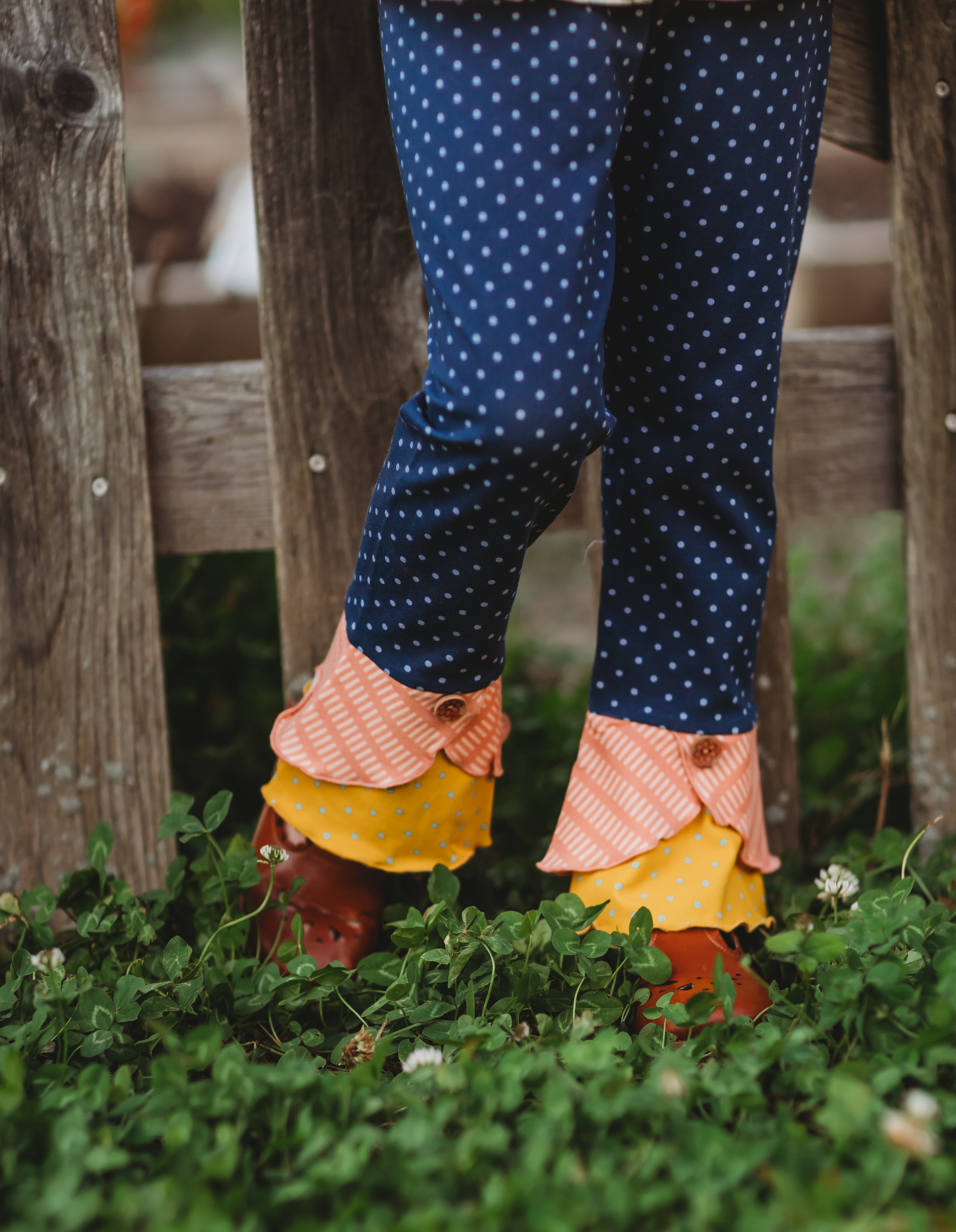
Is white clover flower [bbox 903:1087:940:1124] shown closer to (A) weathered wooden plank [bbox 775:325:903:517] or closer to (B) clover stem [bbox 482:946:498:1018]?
(B) clover stem [bbox 482:946:498:1018]

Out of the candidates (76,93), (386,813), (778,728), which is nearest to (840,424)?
(778,728)

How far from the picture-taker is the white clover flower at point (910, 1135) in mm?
688

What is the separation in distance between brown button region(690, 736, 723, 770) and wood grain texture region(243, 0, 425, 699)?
0.51m

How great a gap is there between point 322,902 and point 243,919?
0.41 feet

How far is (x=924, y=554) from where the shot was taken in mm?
1482

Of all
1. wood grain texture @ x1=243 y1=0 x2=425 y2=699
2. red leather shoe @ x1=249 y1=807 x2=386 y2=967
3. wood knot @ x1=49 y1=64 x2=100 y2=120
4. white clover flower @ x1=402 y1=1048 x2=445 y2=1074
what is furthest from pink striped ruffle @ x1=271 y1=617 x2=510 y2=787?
wood knot @ x1=49 y1=64 x2=100 y2=120

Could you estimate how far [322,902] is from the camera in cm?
124

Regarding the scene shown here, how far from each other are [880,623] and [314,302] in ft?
5.38

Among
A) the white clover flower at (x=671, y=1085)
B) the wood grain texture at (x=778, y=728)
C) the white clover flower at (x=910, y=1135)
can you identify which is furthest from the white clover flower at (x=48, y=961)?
the wood grain texture at (x=778, y=728)

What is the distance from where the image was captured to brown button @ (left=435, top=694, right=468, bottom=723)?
116 cm

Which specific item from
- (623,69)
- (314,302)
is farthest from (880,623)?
(623,69)

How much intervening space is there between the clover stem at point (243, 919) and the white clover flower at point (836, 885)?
0.61 metres

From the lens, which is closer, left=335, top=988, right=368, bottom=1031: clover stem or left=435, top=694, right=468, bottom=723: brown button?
left=335, top=988, right=368, bottom=1031: clover stem

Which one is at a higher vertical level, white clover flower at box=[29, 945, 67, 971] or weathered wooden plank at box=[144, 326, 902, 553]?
weathered wooden plank at box=[144, 326, 902, 553]
